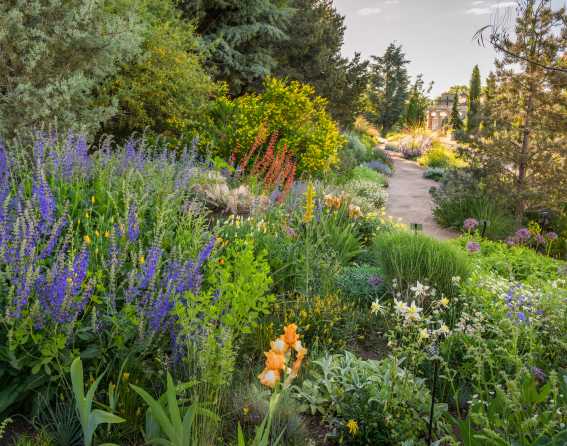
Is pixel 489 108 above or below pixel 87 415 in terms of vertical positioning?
above

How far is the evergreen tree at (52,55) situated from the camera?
5786 millimetres

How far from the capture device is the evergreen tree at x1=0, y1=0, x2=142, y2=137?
19.0 feet

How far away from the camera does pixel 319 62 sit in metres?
17.2

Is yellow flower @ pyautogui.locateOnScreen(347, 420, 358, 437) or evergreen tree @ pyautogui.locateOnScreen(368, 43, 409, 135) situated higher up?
evergreen tree @ pyautogui.locateOnScreen(368, 43, 409, 135)

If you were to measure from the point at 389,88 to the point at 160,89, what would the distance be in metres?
34.0

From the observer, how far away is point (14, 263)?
228 cm

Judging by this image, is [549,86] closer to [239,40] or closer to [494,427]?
[494,427]

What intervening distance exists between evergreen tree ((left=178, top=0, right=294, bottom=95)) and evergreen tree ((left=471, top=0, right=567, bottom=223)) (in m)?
7.58

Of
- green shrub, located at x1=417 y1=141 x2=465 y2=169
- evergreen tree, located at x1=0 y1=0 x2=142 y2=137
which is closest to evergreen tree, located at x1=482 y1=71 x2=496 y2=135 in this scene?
evergreen tree, located at x1=0 y1=0 x2=142 y2=137

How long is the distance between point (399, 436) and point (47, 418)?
5.66ft

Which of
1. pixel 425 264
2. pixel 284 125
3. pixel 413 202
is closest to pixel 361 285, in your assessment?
pixel 425 264

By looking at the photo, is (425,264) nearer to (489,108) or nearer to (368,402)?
(368,402)

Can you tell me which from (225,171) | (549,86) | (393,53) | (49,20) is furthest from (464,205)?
(393,53)

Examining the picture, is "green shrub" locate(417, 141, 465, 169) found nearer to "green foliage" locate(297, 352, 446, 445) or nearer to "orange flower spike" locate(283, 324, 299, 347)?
"green foliage" locate(297, 352, 446, 445)
